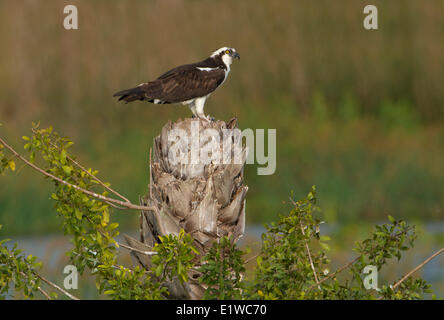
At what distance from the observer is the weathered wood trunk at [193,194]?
450cm

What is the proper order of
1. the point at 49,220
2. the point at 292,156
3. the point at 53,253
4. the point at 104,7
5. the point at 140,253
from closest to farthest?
the point at 140,253 → the point at 53,253 → the point at 49,220 → the point at 292,156 → the point at 104,7

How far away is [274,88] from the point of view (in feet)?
46.8

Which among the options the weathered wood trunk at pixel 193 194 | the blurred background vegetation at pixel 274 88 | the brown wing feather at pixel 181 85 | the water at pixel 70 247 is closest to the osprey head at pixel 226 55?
the brown wing feather at pixel 181 85

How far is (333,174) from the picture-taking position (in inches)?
487

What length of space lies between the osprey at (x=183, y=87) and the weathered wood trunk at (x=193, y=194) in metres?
1.38

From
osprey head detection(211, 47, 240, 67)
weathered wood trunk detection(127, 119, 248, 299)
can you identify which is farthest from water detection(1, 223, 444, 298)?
weathered wood trunk detection(127, 119, 248, 299)

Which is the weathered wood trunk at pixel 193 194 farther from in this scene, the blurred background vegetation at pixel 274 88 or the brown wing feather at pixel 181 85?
the blurred background vegetation at pixel 274 88

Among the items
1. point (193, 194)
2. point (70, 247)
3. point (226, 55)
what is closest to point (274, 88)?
point (70, 247)

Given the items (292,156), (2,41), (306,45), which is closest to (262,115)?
(292,156)

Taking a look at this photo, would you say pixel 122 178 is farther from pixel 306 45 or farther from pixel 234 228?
pixel 234 228

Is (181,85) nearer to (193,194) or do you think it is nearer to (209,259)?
(193,194)

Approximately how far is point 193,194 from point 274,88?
993cm

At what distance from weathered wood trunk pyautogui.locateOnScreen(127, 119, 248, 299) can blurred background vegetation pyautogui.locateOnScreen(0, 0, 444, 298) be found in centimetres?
721

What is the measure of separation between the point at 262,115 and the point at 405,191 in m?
2.86
